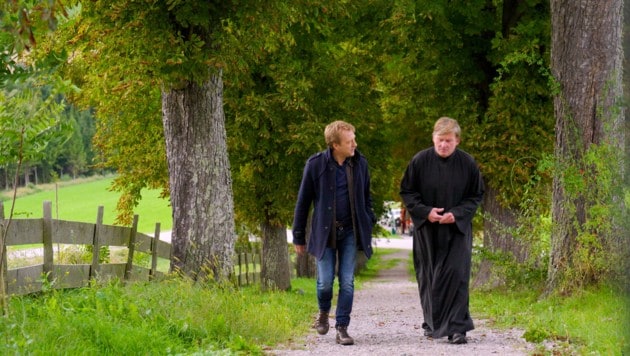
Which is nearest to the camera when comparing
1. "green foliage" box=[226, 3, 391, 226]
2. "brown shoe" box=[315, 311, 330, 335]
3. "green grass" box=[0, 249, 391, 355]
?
"green grass" box=[0, 249, 391, 355]

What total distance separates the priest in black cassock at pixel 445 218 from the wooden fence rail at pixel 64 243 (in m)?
3.45

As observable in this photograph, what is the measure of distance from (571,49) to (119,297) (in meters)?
6.52

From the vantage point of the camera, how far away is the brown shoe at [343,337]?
9.09m

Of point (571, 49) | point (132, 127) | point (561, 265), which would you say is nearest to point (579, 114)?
point (571, 49)

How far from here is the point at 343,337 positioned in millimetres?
9164

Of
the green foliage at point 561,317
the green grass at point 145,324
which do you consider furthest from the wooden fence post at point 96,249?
the green foliage at point 561,317

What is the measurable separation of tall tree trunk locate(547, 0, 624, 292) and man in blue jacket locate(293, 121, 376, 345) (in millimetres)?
3584

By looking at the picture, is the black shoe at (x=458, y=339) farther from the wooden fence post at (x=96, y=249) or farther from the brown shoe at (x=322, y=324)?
the wooden fence post at (x=96, y=249)

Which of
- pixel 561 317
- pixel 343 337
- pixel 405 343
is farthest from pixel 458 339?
pixel 561 317

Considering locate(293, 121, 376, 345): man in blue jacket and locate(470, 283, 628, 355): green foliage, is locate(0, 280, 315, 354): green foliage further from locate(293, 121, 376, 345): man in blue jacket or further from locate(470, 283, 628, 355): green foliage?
locate(470, 283, 628, 355): green foliage

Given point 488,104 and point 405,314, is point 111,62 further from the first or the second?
point 488,104

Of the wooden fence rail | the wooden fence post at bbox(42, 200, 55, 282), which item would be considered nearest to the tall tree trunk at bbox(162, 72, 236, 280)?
the wooden fence rail

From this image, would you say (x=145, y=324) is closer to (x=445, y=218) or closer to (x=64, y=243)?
(x=445, y=218)

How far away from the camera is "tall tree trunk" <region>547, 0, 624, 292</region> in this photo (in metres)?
11.8
